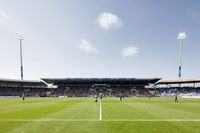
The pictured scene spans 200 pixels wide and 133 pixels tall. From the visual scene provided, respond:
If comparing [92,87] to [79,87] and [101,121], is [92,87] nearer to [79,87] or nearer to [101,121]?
[79,87]

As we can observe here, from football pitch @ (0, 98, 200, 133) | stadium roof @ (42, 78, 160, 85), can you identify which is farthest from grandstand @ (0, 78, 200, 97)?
football pitch @ (0, 98, 200, 133)

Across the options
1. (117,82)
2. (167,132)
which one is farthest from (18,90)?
(167,132)

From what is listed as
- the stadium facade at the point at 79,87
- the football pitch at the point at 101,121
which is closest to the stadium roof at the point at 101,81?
the stadium facade at the point at 79,87

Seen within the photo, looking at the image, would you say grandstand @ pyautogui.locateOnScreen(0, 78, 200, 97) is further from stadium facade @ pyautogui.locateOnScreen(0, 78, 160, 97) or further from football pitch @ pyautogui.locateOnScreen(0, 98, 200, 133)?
football pitch @ pyautogui.locateOnScreen(0, 98, 200, 133)

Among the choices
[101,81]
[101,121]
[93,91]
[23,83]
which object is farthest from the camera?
[23,83]

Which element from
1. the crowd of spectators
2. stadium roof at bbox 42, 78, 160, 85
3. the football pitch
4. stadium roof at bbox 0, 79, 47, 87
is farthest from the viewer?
stadium roof at bbox 42, 78, 160, 85

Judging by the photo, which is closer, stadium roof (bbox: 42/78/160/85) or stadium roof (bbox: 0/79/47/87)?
stadium roof (bbox: 0/79/47/87)

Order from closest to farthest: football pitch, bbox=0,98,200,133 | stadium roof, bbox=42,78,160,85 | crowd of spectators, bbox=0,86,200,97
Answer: football pitch, bbox=0,98,200,133
crowd of spectators, bbox=0,86,200,97
stadium roof, bbox=42,78,160,85

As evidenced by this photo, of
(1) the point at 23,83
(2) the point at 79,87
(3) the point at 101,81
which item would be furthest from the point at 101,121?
(1) the point at 23,83

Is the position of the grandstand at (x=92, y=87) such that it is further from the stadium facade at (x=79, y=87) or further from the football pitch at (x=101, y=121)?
the football pitch at (x=101, y=121)

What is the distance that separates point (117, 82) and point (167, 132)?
10511 cm

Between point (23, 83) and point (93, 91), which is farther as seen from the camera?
point (23, 83)

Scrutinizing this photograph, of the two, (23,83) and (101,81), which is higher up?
(101,81)

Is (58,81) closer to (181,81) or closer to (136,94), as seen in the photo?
→ (136,94)
